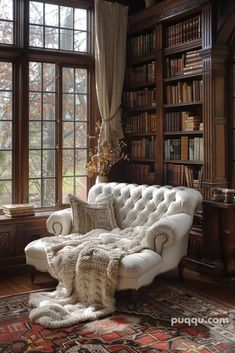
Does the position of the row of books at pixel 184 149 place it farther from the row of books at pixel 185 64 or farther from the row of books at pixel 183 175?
the row of books at pixel 185 64

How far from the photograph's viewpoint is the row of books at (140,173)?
19.1ft

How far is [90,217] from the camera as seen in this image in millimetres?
4809

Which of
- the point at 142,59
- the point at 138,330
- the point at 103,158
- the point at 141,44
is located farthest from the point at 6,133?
the point at 138,330

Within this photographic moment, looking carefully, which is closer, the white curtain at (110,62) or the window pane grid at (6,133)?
the window pane grid at (6,133)

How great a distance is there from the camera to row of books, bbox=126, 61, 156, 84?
5.75m

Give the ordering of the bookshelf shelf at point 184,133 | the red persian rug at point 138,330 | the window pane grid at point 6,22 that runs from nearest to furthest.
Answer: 1. the red persian rug at point 138,330
2. the bookshelf shelf at point 184,133
3. the window pane grid at point 6,22

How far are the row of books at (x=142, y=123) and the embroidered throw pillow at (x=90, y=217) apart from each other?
1364mm

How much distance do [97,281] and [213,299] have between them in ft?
3.37

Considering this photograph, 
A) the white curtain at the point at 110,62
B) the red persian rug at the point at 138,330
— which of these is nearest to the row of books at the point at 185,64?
the white curtain at the point at 110,62

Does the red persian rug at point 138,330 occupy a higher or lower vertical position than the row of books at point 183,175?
lower

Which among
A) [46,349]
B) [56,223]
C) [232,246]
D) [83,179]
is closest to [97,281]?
[46,349]

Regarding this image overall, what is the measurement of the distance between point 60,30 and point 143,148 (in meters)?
1.76

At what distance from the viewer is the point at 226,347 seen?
3111 millimetres

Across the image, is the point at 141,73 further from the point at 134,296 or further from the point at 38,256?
the point at 134,296
